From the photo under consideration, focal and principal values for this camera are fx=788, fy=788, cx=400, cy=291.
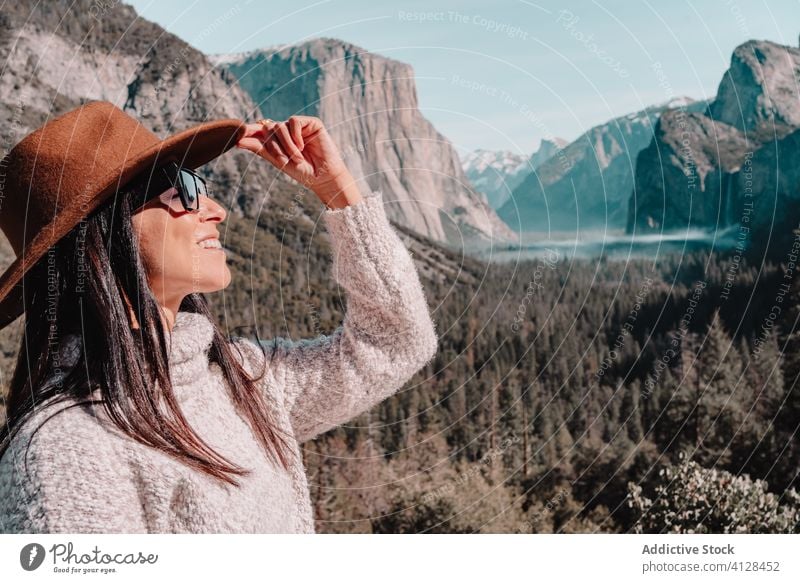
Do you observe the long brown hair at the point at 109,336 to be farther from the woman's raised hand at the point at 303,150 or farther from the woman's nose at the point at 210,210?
the woman's raised hand at the point at 303,150

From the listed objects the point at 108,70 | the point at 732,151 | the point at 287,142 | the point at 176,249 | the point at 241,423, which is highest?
the point at 108,70

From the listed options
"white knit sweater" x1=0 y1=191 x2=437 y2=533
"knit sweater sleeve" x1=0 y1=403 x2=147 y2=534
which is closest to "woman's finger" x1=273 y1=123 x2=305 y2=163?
"white knit sweater" x1=0 y1=191 x2=437 y2=533

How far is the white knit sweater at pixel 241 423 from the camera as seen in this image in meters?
1.69

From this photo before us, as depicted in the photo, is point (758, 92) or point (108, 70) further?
point (758, 92)

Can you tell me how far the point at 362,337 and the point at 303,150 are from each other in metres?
0.60

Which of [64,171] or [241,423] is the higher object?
[64,171]

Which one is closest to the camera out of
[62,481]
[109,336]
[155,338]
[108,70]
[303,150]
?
[62,481]

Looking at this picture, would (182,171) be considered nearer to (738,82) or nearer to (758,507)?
(758,507)

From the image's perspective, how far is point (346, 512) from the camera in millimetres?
19766

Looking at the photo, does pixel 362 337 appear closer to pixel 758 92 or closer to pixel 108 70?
pixel 108 70

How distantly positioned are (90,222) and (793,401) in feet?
85.6

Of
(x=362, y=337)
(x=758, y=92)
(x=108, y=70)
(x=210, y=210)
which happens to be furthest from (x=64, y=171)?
(x=758, y=92)

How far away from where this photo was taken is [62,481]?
1679 millimetres
